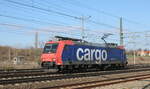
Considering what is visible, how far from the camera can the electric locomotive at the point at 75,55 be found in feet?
80.3

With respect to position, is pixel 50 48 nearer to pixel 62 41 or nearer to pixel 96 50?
pixel 62 41

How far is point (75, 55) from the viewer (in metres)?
26.0

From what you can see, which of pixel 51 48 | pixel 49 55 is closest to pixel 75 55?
pixel 51 48

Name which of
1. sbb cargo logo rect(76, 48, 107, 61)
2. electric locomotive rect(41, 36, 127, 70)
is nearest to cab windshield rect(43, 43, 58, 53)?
electric locomotive rect(41, 36, 127, 70)

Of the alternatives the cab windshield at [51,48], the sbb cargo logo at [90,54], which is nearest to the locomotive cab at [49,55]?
the cab windshield at [51,48]

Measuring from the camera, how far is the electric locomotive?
2448cm

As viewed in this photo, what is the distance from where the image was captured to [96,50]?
29.5 metres

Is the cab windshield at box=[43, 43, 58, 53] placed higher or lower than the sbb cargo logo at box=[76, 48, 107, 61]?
higher

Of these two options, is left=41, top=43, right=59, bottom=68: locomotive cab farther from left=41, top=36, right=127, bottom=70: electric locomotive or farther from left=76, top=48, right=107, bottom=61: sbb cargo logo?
left=76, top=48, right=107, bottom=61: sbb cargo logo

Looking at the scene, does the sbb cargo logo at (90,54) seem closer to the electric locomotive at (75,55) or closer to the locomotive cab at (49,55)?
the electric locomotive at (75,55)

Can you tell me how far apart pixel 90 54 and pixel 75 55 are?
110 inches

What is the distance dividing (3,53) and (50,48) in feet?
117

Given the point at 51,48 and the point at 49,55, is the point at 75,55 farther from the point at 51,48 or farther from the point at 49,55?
the point at 49,55

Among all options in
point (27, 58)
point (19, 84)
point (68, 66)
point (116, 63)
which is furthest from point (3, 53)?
point (19, 84)
